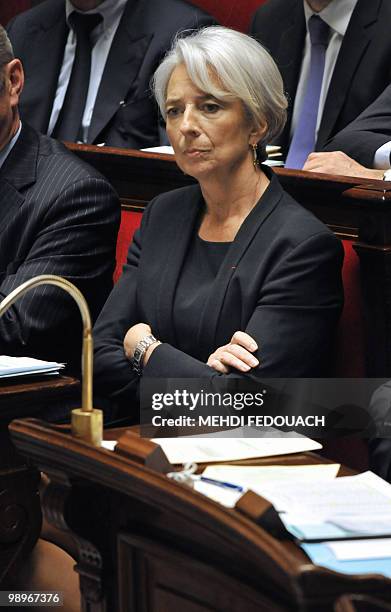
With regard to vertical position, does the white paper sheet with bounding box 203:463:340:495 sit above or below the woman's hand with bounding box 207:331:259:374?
below

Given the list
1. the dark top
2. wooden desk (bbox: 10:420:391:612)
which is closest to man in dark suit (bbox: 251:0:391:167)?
the dark top

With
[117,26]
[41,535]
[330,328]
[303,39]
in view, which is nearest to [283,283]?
[330,328]

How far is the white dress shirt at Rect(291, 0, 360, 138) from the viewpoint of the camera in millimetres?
4133

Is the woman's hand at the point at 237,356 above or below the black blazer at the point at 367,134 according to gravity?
below

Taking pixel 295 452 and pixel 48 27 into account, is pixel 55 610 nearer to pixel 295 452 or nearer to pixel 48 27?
pixel 295 452

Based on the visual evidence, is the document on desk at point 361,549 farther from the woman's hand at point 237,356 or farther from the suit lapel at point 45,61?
the suit lapel at point 45,61

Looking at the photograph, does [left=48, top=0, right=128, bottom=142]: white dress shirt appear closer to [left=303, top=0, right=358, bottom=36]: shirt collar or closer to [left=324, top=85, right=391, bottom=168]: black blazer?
[left=303, top=0, right=358, bottom=36]: shirt collar

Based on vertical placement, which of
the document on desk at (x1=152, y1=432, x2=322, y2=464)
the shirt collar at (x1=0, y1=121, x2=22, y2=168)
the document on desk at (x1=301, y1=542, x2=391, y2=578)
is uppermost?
the shirt collar at (x1=0, y1=121, x2=22, y2=168)

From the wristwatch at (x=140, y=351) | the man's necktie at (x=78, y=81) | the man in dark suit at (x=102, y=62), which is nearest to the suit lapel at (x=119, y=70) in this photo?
the man in dark suit at (x=102, y=62)

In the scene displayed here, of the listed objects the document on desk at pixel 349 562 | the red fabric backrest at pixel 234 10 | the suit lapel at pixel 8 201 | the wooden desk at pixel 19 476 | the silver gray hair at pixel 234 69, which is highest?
the red fabric backrest at pixel 234 10

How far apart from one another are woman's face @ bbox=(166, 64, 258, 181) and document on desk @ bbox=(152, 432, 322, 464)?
0.89 metres

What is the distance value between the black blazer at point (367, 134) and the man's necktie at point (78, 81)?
4.05 feet

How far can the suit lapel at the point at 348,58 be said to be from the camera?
13.2 feet

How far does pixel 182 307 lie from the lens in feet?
9.24
